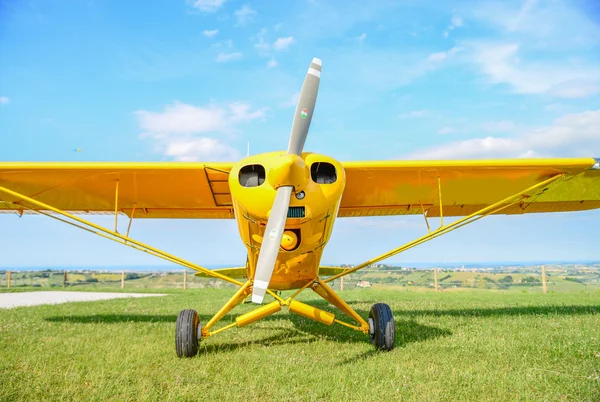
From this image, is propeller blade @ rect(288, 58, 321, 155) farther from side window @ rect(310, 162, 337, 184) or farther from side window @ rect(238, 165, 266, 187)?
side window @ rect(238, 165, 266, 187)

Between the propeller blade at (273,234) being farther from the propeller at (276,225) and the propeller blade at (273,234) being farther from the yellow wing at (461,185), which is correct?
the yellow wing at (461,185)

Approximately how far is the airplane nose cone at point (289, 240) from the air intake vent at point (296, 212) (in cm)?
A: 40

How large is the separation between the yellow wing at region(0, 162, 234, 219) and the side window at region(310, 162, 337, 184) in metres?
1.66

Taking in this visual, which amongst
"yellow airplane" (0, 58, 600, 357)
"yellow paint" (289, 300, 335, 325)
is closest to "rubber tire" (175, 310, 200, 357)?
"yellow airplane" (0, 58, 600, 357)

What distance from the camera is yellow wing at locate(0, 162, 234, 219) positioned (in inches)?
266

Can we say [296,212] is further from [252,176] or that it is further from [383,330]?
[383,330]

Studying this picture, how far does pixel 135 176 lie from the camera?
705cm

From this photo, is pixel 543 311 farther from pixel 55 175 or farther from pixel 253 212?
pixel 55 175

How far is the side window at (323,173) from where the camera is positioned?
5.18m

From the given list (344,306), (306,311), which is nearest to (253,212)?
(306,311)

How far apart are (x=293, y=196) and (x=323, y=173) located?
0.57 meters

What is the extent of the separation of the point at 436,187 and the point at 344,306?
294 cm

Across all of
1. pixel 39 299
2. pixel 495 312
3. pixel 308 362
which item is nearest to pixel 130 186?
pixel 308 362

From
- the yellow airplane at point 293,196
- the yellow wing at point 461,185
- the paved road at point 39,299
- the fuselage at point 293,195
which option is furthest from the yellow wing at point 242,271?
the paved road at point 39,299
